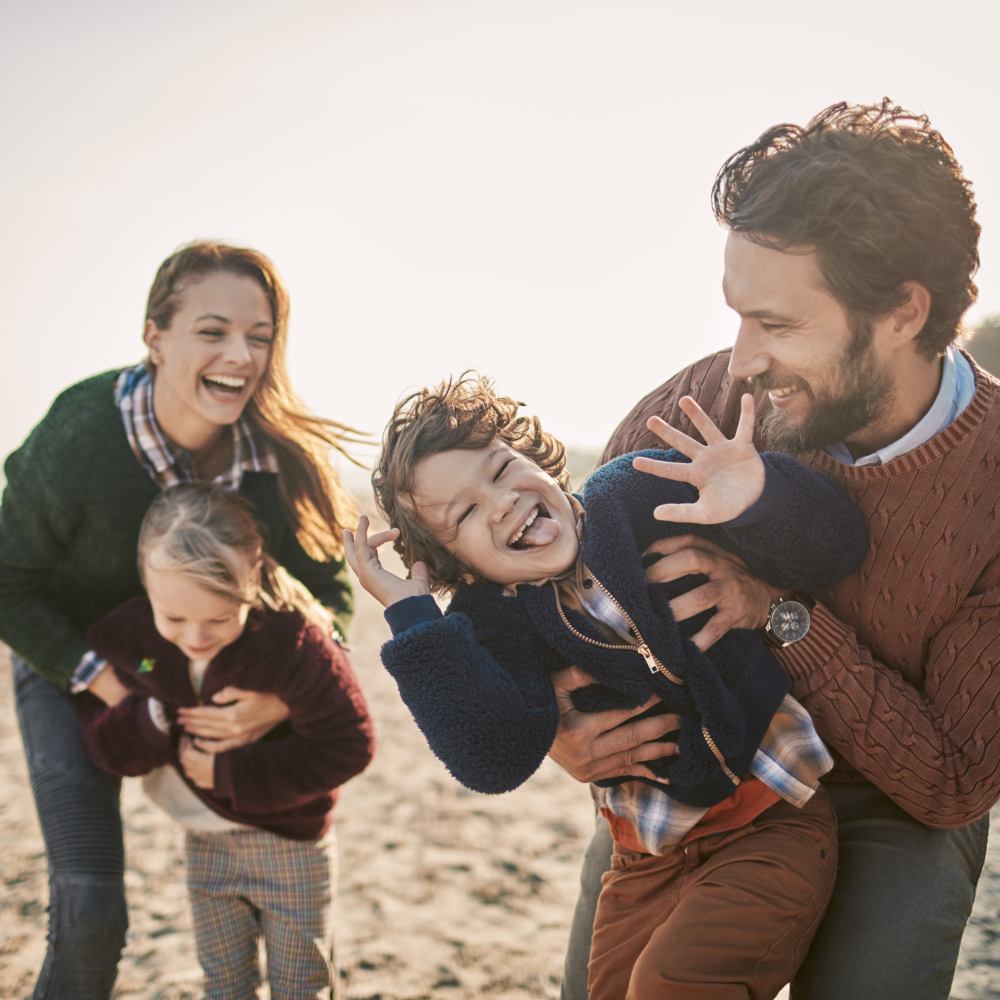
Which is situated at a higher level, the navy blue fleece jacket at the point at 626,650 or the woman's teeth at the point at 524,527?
the woman's teeth at the point at 524,527

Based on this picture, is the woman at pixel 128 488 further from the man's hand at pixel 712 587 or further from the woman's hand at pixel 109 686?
the man's hand at pixel 712 587

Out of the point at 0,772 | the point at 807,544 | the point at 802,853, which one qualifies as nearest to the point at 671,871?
the point at 802,853

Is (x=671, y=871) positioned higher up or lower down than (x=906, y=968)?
higher up

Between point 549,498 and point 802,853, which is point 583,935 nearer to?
point 802,853

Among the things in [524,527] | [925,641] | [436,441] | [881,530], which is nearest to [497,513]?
[524,527]

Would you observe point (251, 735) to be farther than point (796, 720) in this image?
Yes

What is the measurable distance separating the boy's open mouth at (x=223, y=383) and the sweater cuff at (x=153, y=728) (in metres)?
0.98

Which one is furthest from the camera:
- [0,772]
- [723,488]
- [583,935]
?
[0,772]

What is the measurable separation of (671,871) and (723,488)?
34.7 inches

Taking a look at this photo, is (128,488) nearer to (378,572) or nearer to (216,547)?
(216,547)

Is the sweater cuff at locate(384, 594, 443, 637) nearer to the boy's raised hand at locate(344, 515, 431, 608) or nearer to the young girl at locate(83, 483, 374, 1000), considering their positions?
the boy's raised hand at locate(344, 515, 431, 608)

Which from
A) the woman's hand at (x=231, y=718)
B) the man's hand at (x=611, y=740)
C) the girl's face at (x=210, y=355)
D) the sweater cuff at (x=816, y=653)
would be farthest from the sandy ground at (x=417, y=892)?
the girl's face at (x=210, y=355)

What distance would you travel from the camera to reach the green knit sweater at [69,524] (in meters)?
3.30

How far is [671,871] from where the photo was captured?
2461mm
